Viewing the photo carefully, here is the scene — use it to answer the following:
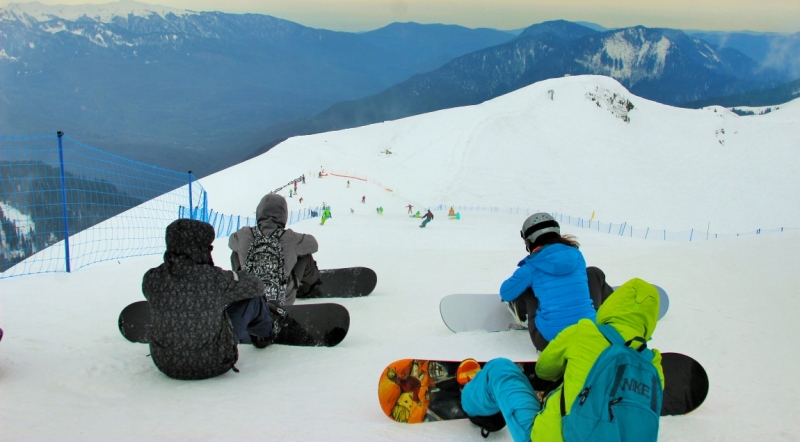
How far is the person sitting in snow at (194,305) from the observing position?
293 centimetres

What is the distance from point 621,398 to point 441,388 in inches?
54.1

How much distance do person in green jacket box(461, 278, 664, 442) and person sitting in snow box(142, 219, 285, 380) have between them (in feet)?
5.31

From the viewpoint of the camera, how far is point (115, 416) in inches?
105

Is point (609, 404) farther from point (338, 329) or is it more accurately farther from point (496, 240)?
point (496, 240)

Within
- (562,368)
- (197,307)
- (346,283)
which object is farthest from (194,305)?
(346,283)

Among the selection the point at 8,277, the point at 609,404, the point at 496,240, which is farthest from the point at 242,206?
the point at 609,404

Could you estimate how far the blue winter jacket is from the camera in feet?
11.3

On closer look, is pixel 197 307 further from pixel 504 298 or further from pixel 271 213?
pixel 504 298

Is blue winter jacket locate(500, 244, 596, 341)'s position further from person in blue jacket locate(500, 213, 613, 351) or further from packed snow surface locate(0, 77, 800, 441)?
packed snow surface locate(0, 77, 800, 441)

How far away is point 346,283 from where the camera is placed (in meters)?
6.45

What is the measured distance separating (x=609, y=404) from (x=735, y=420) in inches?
73.7

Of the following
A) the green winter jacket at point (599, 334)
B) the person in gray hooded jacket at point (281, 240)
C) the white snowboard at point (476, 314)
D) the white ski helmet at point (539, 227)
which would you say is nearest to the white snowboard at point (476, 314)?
the white snowboard at point (476, 314)

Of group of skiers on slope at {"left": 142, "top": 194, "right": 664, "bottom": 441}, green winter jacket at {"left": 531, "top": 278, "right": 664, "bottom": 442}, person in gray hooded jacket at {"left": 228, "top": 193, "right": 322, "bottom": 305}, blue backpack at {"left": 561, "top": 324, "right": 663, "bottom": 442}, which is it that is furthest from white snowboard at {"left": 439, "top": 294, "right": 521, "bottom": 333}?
blue backpack at {"left": 561, "top": 324, "right": 663, "bottom": 442}

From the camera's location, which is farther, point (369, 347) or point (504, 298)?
point (369, 347)
